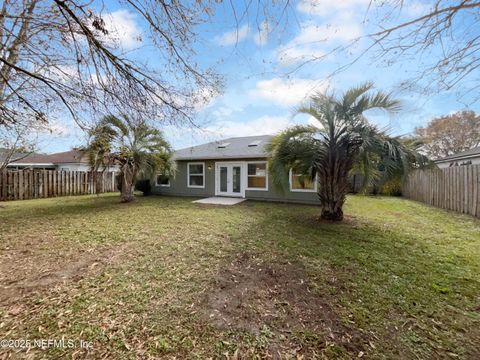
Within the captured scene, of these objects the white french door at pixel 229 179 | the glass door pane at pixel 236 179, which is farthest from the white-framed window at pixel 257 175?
the glass door pane at pixel 236 179

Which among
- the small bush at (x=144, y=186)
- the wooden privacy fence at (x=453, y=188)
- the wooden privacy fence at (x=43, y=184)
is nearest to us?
the wooden privacy fence at (x=453, y=188)

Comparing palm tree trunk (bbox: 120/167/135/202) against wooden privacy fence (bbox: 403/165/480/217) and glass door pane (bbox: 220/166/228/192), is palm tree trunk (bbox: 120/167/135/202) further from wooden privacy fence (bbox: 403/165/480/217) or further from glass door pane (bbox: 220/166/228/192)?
wooden privacy fence (bbox: 403/165/480/217)

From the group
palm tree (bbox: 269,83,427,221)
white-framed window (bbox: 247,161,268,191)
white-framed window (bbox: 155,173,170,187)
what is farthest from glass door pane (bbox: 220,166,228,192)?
palm tree (bbox: 269,83,427,221)

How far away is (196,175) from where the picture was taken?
13602mm

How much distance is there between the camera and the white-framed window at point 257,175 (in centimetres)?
1167

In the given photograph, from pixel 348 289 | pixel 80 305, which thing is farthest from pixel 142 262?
pixel 348 289

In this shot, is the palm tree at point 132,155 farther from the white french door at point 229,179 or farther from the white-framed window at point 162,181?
the white-framed window at point 162,181

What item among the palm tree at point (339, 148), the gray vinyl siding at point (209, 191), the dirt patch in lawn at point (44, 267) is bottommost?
the dirt patch in lawn at point (44, 267)

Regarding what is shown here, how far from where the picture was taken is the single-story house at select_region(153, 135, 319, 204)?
11166 mm

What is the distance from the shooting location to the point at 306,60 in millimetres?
3248

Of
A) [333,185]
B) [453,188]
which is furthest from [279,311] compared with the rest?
[453,188]

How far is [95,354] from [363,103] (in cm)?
712

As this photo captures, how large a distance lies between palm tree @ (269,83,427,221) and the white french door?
18.2ft

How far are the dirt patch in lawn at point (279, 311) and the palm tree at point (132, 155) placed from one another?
772 cm
